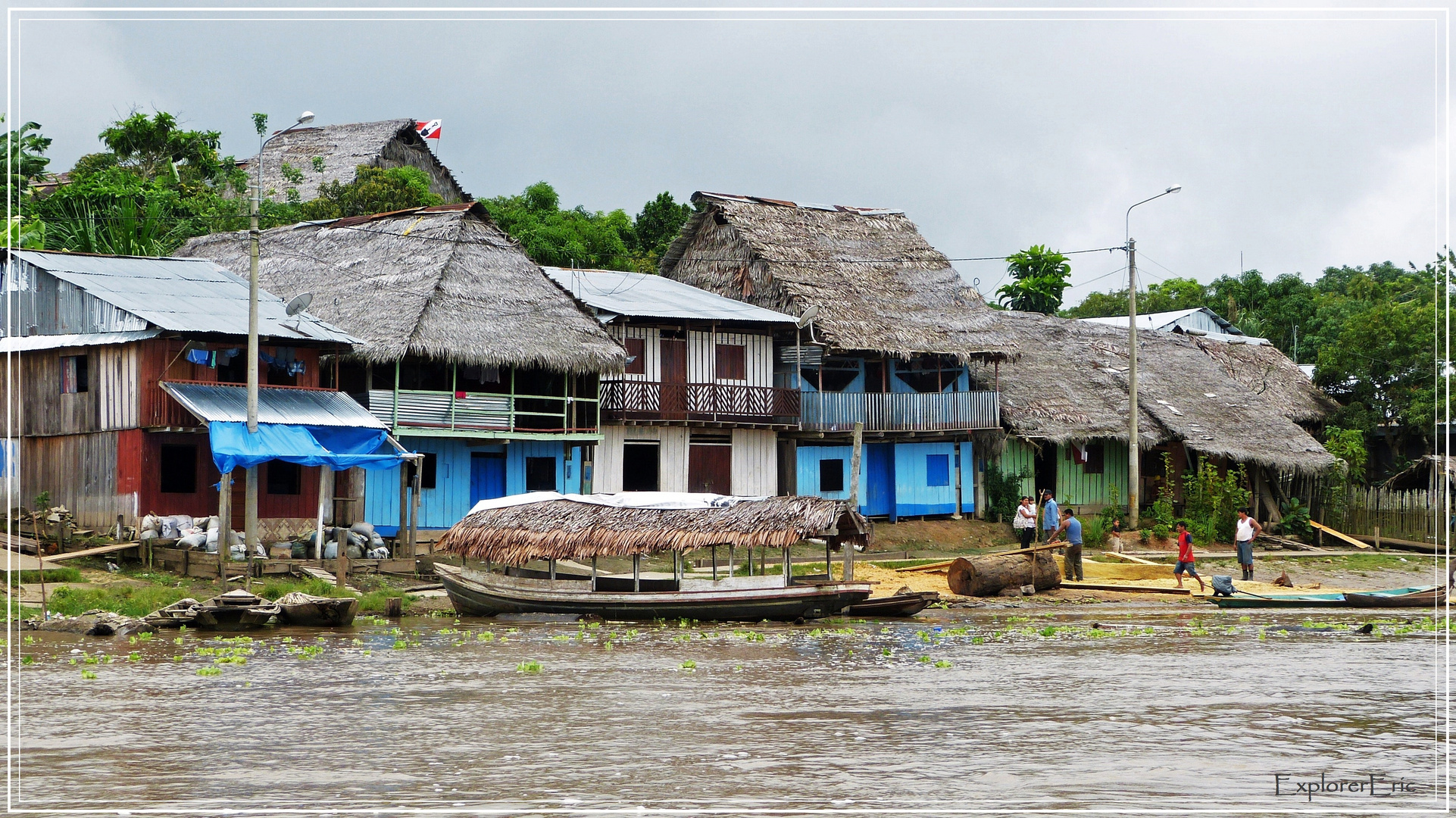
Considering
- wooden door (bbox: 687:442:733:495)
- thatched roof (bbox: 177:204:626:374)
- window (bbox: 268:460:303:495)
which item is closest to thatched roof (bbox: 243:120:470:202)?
thatched roof (bbox: 177:204:626:374)

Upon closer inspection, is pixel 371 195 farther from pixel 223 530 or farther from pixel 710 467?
pixel 223 530

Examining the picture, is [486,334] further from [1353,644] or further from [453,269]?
[1353,644]

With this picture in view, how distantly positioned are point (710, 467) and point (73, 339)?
1294 cm

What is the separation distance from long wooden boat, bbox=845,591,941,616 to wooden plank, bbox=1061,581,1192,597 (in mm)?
4622

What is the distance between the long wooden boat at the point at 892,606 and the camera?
22.1 meters

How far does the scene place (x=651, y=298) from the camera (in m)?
33.2

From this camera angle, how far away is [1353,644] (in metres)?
19.4

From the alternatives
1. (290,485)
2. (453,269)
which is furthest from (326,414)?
(453,269)

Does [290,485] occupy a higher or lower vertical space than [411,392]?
lower

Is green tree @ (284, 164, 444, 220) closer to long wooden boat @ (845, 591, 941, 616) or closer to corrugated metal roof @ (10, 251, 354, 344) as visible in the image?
corrugated metal roof @ (10, 251, 354, 344)

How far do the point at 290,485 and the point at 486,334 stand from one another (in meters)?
4.48

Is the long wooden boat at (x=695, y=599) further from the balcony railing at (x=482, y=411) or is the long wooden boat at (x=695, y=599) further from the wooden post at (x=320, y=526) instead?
the balcony railing at (x=482, y=411)

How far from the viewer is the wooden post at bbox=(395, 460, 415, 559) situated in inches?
1049

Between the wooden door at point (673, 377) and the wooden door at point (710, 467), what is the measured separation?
1112 mm
